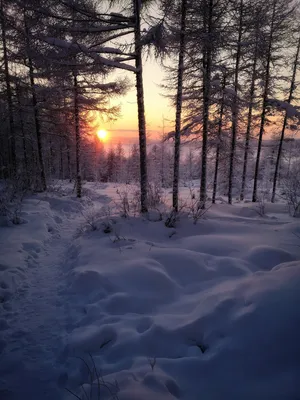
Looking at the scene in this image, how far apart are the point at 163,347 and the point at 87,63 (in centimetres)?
662

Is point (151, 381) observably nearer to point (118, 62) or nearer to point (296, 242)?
point (296, 242)

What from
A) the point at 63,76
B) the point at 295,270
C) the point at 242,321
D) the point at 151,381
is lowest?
the point at 151,381

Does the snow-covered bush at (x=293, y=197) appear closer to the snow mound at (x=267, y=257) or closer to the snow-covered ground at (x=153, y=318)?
the snow-covered ground at (x=153, y=318)

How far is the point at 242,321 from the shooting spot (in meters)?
2.50

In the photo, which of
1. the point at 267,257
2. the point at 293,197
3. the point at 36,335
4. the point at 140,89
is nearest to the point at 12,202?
the point at 140,89

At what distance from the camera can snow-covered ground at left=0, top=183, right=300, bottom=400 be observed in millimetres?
2115

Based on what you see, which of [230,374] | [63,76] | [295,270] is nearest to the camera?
[230,374]

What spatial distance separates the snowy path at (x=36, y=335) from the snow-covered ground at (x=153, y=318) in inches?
0.5

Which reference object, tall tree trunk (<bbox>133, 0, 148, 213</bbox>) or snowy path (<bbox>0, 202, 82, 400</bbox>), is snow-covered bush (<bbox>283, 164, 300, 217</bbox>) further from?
snowy path (<bbox>0, 202, 82, 400</bbox>)

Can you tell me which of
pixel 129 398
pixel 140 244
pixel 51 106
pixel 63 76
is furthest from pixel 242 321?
pixel 51 106

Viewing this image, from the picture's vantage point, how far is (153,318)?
3.10 m

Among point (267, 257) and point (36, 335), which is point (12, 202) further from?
point (267, 257)

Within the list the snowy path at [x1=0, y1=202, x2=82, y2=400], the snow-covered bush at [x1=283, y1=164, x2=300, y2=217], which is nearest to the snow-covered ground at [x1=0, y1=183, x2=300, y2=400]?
the snowy path at [x1=0, y1=202, x2=82, y2=400]

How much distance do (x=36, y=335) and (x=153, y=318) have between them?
165cm
